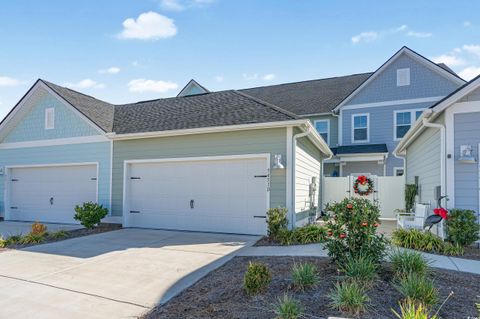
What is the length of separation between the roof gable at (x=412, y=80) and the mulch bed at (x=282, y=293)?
42.2ft

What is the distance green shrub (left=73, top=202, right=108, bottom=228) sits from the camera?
10.3 metres

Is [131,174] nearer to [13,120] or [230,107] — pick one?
[230,107]

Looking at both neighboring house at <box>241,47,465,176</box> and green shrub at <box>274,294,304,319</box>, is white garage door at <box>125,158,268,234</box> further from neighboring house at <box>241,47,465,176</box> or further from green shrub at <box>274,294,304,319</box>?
neighboring house at <box>241,47,465,176</box>

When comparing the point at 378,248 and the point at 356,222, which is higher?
the point at 356,222

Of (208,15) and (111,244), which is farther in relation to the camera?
(208,15)

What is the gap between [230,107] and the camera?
10.7 metres

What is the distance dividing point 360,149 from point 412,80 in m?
4.16

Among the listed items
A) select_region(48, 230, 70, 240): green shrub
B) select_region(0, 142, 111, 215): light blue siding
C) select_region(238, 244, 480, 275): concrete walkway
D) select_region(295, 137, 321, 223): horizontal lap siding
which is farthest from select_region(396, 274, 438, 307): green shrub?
select_region(0, 142, 111, 215): light blue siding

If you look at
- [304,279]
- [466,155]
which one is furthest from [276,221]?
[466,155]

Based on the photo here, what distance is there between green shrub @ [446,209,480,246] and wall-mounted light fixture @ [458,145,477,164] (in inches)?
43.5

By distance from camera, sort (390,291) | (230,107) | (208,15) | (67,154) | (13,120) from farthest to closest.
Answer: (13,120), (67,154), (230,107), (208,15), (390,291)

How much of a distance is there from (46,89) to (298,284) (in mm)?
12199

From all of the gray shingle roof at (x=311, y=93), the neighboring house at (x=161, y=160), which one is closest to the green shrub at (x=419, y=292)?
the neighboring house at (x=161, y=160)

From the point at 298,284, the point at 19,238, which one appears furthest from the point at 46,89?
the point at 298,284
